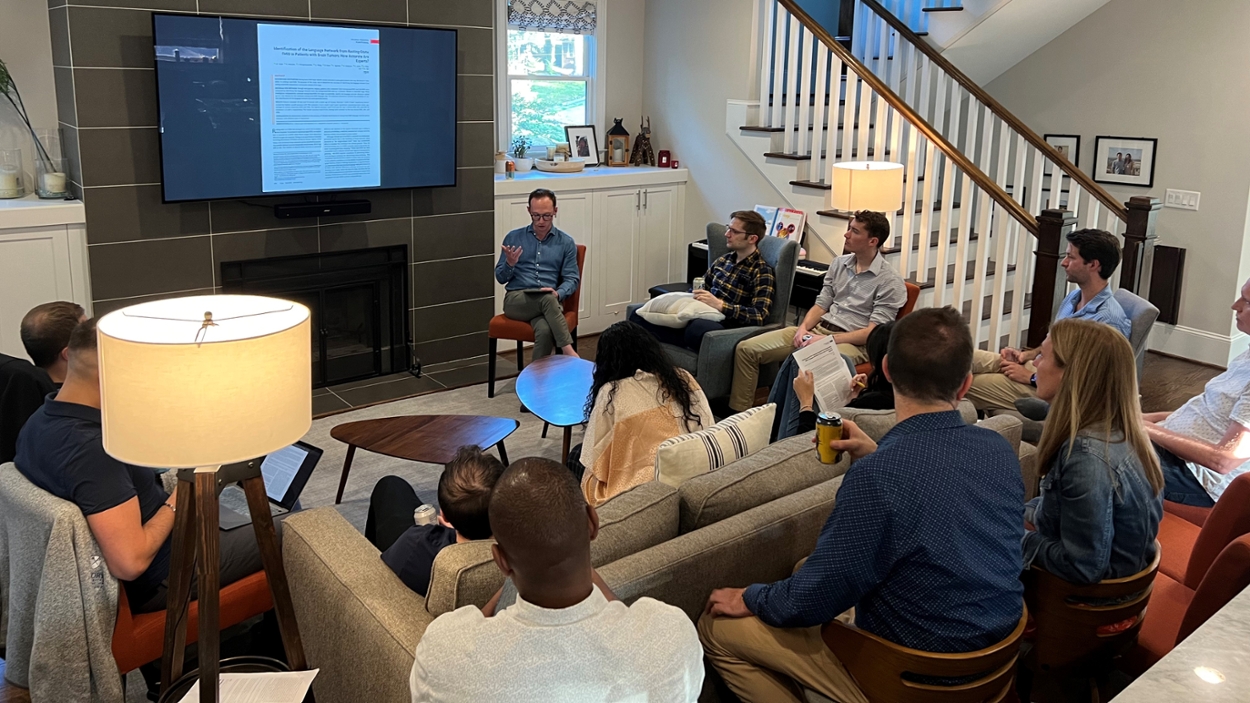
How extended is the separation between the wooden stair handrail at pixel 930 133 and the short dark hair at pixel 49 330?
407 centimetres

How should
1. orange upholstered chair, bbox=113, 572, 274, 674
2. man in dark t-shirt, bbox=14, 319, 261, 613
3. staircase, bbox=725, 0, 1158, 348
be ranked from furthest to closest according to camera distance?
staircase, bbox=725, 0, 1158, 348, orange upholstered chair, bbox=113, 572, 274, 674, man in dark t-shirt, bbox=14, 319, 261, 613

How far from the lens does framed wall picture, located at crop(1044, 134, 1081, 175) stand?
660 centimetres

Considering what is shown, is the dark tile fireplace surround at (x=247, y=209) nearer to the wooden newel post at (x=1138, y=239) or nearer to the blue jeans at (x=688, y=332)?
the blue jeans at (x=688, y=332)

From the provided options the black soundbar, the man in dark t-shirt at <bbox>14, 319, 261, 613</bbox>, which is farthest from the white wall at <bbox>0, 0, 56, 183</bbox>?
the man in dark t-shirt at <bbox>14, 319, 261, 613</bbox>

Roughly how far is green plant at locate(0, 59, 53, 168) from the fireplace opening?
100 cm

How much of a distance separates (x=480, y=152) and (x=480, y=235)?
19.0 inches

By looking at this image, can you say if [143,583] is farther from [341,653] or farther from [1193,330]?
[1193,330]

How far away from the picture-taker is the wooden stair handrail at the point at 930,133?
4.93 metres

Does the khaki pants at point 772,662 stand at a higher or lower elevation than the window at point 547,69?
lower

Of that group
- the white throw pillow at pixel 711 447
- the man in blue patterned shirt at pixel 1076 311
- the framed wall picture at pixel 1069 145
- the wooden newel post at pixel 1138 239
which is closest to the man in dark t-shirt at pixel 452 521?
the white throw pillow at pixel 711 447

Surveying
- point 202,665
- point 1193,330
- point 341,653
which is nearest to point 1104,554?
point 341,653

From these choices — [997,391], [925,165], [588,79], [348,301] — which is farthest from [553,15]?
[997,391]

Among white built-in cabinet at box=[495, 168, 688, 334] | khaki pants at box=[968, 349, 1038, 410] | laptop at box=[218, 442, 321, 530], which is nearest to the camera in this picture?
laptop at box=[218, 442, 321, 530]

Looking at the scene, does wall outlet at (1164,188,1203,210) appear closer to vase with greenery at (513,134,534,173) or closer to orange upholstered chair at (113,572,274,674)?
vase with greenery at (513,134,534,173)
